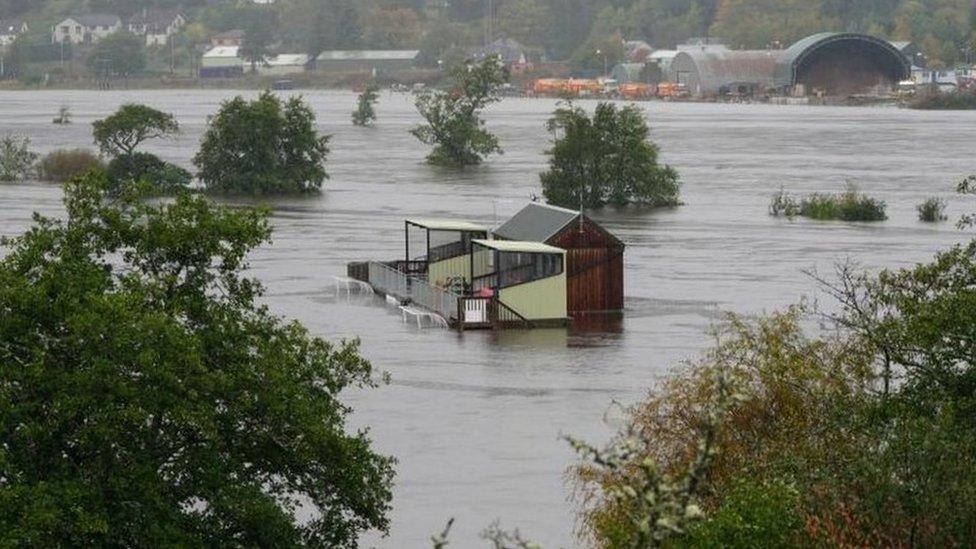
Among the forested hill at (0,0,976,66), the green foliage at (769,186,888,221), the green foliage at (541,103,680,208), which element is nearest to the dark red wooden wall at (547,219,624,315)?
the green foliage at (769,186,888,221)

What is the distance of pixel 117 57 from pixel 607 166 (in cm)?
12217

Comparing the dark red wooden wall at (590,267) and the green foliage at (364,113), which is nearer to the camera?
the dark red wooden wall at (590,267)

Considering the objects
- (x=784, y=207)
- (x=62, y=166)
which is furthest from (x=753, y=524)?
(x=62, y=166)

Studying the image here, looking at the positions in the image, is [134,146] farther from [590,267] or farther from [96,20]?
[96,20]

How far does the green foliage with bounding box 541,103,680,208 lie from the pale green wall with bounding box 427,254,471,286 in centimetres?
1552

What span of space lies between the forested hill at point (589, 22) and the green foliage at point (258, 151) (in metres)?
91.9

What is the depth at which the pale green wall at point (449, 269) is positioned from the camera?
2861cm

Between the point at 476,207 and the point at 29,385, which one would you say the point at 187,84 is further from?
the point at 29,385

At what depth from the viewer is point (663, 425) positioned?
1442 cm

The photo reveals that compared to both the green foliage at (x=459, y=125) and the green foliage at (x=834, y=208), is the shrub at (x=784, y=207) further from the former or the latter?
the green foliage at (x=459, y=125)

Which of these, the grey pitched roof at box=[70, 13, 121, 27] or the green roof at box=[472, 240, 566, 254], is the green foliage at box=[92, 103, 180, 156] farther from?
the grey pitched roof at box=[70, 13, 121, 27]

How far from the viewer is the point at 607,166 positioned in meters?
45.5

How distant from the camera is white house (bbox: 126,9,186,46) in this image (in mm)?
192150

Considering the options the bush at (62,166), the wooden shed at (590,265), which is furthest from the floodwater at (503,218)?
the bush at (62,166)
